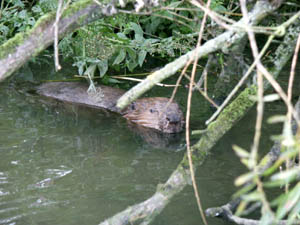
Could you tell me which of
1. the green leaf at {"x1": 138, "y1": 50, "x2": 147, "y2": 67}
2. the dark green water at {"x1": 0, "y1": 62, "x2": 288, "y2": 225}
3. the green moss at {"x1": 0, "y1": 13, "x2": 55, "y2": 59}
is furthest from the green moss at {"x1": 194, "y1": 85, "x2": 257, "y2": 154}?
the green leaf at {"x1": 138, "y1": 50, "x2": 147, "y2": 67}

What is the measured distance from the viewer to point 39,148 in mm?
4637

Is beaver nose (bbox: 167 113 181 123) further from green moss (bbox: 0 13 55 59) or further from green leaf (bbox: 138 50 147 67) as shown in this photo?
green moss (bbox: 0 13 55 59)

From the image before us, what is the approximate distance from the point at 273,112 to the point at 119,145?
1918 mm

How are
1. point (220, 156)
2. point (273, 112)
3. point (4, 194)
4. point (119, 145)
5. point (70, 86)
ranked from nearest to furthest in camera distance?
point (4, 194), point (220, 156), point (119, 145), point (273, 112), point (70, 86)

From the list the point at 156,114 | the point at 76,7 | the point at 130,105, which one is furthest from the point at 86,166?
the point at 76,7

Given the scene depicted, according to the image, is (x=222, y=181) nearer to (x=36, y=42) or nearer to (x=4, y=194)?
(x=4, y=194)

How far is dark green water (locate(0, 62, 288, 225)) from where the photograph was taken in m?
3.45

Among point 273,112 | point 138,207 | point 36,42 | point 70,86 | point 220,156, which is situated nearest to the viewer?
point 36,42

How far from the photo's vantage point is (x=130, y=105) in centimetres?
585

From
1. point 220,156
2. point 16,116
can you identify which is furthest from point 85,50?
point 220,156

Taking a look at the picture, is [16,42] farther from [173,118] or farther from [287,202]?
[173,118]

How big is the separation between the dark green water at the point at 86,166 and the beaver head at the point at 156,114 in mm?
198

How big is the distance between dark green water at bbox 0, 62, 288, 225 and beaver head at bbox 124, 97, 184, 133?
198 millimetres

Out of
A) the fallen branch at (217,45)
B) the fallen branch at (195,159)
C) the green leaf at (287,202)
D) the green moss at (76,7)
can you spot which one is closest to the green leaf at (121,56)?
the fallen branch at (195,159)
